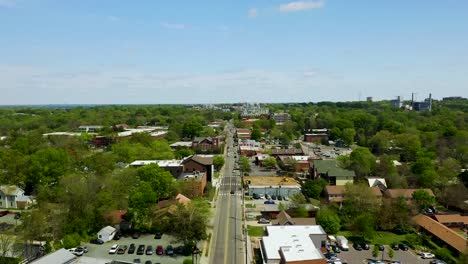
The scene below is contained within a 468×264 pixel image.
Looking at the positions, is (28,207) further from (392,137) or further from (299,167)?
(392,137)

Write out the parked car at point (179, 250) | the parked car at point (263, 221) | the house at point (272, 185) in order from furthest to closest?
1. the house at point (272, 185)
2. the parked car at point (263, 221)
3. the parked car at point (179, 250)

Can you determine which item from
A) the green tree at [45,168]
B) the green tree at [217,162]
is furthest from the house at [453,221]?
the green tree at [45,168]

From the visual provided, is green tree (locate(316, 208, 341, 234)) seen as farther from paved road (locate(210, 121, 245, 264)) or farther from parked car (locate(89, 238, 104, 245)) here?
parked car (locate(89, 238, 104, 245))

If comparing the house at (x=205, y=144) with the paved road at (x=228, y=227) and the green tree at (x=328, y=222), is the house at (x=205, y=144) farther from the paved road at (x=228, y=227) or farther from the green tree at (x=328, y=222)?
the green tree at (x=328, y=222)

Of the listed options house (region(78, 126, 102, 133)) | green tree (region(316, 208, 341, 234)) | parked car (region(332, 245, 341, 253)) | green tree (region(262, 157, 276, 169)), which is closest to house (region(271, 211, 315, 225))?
green tree (region(316, 208, 341, 234))

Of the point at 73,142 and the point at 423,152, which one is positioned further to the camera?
the point at 73,142

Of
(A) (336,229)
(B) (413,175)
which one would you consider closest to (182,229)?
(A) (336,229)
